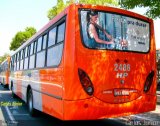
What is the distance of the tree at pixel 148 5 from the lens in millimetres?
12266

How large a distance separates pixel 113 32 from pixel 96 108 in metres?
1.87

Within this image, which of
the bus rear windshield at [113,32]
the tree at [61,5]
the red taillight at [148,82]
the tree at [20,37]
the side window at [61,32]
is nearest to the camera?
the bus rear windshield at [113,32]

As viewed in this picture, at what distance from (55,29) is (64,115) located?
2.39 meters

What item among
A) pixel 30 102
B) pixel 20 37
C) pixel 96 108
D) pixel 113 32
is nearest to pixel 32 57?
pixel 30 102

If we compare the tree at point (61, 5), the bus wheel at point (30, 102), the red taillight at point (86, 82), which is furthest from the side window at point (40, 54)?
the tree at point (61, 5)

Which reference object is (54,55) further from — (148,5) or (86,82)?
(148,5)

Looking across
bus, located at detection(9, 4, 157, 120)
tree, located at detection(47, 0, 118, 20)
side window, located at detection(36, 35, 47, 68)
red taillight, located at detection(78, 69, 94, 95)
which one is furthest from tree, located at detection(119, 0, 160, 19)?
tree, located at detection(47, 0, 118, 20)

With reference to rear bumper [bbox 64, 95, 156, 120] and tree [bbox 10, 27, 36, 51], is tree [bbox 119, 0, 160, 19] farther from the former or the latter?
tree [bbox 10, 27, 36, 51]

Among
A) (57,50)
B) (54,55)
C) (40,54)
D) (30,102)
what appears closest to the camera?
(57,50)

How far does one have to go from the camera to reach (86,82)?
7.24 m

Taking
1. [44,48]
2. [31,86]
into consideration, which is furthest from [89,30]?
[31,86]

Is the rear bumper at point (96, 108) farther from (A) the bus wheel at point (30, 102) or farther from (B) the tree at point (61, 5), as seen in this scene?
(B) the tree at point (61, 5)

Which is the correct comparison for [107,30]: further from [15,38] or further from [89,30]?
[15,38]

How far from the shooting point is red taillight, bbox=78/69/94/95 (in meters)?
7.18
